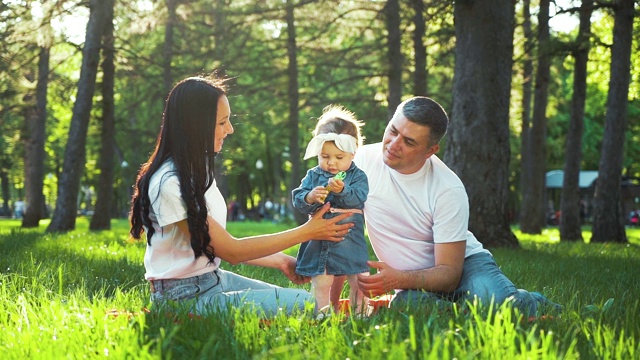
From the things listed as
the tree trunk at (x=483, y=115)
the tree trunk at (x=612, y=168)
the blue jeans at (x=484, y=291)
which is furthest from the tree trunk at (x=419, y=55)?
the blue jeans at (x=484, y=291)

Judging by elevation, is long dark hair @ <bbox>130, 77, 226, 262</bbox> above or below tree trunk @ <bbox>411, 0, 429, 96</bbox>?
below

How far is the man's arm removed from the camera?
5289 millimetres

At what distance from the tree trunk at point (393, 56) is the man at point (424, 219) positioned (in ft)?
48.1

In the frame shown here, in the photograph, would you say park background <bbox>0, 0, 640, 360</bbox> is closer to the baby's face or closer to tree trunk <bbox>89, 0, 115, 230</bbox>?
tree trunk <bbox>89, 0, 115, 230</bbox>

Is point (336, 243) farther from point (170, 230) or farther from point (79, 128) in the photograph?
point (79, 128)

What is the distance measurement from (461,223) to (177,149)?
2101 mm

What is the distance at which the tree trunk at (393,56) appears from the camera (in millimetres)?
20828

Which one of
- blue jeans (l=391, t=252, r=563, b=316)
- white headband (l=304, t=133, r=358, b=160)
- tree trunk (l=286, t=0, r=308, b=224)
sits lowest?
blue jeans (l=391, t=252, r=563, b=316)

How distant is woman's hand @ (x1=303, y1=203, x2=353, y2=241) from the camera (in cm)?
513

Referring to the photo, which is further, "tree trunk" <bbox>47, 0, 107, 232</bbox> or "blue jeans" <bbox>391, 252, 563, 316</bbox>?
"tree trunk" <bbox>47, 0, 107, 232</bbox>

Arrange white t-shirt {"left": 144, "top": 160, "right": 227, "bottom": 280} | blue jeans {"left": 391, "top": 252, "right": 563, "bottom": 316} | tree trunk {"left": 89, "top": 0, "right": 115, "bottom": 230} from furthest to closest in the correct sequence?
tree trunk {"left": 89, "top": 0, "right": 115, "bottom": 230}, blue jeans {"left": 391, "top": 252, "right": 563, "bottom": 316}, white t-shirt {"left": 144, "top": 160, "right": 227, "bottom": 280}

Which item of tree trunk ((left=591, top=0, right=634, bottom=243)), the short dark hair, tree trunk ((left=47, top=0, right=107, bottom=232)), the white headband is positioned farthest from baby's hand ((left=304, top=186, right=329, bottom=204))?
tree trunk ((left=47, top=0, right=107, bottom=232))

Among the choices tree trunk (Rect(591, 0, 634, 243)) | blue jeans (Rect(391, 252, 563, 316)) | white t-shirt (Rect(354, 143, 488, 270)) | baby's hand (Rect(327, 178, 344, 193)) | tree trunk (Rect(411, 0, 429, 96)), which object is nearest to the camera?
baby's hand (Rect(327, 178, 344, 193))

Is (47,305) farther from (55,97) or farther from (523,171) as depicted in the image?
(523,171)
